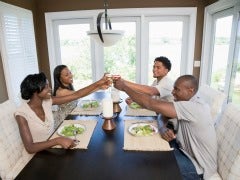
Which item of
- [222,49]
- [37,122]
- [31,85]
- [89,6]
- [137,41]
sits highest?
[89,6]

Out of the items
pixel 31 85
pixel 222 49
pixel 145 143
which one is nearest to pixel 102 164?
pixel 145 143

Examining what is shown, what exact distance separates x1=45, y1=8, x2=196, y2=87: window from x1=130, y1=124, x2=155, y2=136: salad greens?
206 cm

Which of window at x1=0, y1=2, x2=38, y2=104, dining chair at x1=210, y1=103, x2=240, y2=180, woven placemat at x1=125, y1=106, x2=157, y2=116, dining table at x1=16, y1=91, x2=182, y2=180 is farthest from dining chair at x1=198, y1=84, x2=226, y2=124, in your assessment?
window at x1=0, y1=2, x2=38, y2=104

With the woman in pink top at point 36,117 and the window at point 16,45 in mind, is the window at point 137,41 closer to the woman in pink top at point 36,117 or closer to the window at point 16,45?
the window at point 16,45

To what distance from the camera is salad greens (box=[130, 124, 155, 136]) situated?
141 cm

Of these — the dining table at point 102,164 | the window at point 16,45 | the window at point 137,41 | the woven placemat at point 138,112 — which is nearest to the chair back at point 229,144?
the dining table at point 102,164

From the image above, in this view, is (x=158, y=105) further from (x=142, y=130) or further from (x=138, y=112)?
(x=138, y=112)

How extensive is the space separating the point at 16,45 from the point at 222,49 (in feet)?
10.1

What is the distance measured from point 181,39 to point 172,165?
109 inches

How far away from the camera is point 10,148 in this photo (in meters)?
1.35

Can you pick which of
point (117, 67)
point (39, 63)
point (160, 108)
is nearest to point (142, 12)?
point (117, 67)

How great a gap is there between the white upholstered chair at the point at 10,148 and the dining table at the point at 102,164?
0.25 metres

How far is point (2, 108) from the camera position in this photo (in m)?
1.42

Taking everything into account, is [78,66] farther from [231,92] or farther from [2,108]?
[231,92]
